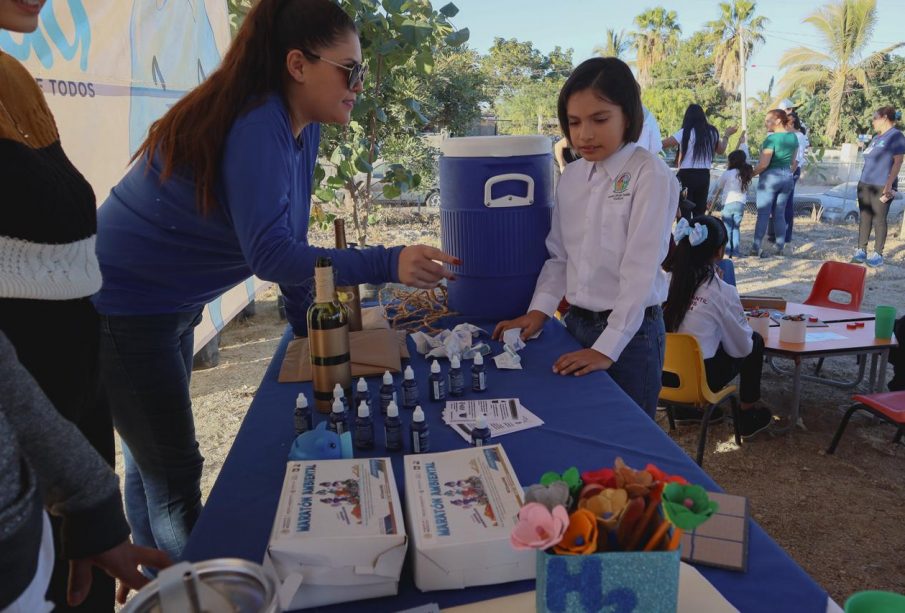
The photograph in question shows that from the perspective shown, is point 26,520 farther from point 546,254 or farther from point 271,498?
point 546,254

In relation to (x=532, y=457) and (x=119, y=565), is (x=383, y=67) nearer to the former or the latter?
(x=532, y=457)

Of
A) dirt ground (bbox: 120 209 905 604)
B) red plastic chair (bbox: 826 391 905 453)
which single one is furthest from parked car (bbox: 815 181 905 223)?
red plastic chair (bbox: 826 391 905 453)

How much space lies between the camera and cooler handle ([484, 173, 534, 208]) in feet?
6.15

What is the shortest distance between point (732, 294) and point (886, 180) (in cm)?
491

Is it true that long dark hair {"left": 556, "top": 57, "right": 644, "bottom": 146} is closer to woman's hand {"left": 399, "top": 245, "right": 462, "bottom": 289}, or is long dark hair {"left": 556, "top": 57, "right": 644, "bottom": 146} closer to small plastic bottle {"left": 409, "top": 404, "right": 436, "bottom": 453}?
woman's hand {"left": 399, "top": 245, "right": 462, "bottom": 289}

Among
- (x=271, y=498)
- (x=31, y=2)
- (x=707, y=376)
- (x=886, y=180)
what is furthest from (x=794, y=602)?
(x=886, y=180)

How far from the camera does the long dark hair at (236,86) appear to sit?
1258 mm

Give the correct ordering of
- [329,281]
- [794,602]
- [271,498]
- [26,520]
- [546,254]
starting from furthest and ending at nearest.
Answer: [546,254] → [329,281] → [271,498] → [794,602] → [26,520]

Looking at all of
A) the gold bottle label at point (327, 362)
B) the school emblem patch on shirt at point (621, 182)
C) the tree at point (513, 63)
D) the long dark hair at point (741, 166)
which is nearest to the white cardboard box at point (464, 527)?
the gold bottle label at point (327, 362)

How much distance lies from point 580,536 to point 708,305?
8.17 ft

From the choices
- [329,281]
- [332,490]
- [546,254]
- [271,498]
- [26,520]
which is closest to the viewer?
[26,520]

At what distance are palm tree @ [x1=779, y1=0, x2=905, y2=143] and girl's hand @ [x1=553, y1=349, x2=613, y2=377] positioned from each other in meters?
22.0

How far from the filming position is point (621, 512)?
596mm

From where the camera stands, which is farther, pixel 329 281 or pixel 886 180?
pixel 886 180
